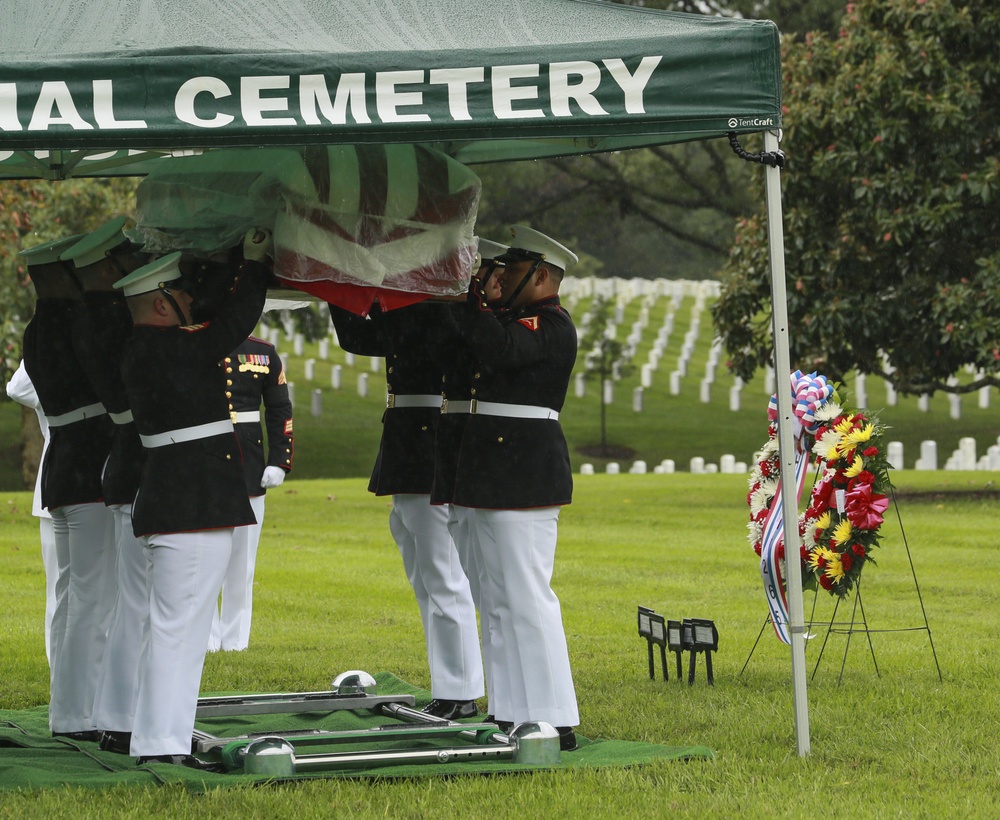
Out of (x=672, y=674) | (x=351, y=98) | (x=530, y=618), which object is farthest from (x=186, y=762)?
(x=672, y=674)

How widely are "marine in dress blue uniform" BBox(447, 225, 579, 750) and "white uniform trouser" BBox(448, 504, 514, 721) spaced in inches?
2.1

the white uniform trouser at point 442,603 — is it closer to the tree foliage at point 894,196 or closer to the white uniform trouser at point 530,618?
the white uniform trouser at point 530,618

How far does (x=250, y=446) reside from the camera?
9172 millimetres

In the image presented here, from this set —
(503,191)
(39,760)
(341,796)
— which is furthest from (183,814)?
(503,191)

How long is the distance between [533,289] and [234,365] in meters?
3.30

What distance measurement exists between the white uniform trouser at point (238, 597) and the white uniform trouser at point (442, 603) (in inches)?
89.6

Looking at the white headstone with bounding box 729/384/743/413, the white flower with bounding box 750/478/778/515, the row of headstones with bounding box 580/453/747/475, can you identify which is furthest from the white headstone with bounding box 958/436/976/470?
the white flower with bounding box 750/478/778/515

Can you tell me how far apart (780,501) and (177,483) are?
11.3ft

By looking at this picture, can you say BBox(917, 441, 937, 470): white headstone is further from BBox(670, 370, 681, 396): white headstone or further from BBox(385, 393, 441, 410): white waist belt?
BBox(385, 393, 441, 410): white waist belt

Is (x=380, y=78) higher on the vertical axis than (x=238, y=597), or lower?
higher

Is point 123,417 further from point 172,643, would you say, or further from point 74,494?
point 172,643

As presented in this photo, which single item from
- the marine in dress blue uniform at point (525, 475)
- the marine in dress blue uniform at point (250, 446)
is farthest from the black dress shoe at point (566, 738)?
the marine in dress blue uniform at point (250, 446)

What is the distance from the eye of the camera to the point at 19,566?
13.5m

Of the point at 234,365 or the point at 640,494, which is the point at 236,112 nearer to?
the point at 234,365
